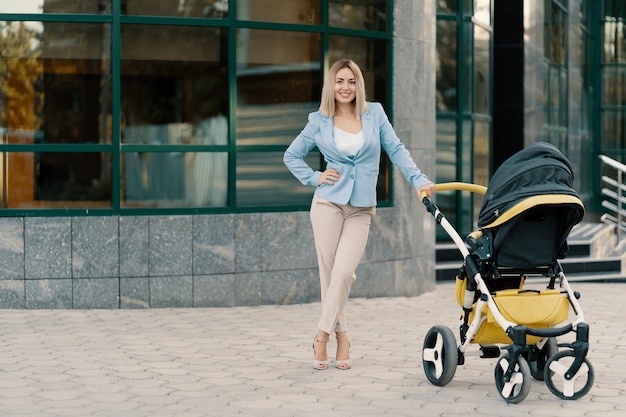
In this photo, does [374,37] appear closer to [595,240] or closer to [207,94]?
[207,94]

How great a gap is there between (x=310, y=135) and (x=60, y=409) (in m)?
2.37

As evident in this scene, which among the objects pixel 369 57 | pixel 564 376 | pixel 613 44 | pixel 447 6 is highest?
pixel 613 44

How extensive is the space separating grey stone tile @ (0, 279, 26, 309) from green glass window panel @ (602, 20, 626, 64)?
66.5 ft

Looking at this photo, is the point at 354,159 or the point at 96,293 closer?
the point at 354,159

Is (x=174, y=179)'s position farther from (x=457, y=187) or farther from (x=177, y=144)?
(x=457, y=187)

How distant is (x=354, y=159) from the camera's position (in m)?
7.52

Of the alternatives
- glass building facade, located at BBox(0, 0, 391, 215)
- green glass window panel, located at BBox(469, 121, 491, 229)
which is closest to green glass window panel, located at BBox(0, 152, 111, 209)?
glass building facade, located at BBox(0, 0, 391, 215)

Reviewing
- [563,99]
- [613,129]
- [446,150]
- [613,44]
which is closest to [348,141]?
[446,150]

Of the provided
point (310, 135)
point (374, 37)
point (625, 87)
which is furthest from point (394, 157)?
point (625, 87)

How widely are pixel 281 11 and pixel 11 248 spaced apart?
3097 millimetres

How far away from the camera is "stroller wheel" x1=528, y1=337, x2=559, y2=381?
707 centimetres

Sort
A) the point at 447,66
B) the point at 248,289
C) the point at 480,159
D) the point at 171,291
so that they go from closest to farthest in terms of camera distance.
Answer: the point at 171,291 → the point at 248,289 → the point at 447,66 → the point at 480,159

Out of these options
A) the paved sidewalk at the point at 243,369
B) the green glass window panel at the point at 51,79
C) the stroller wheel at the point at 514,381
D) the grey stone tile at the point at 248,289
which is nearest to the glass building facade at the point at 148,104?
the green glass window panel at the point at 51,79

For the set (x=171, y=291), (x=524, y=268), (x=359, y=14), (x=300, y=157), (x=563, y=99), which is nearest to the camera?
(x=524, y=268)
